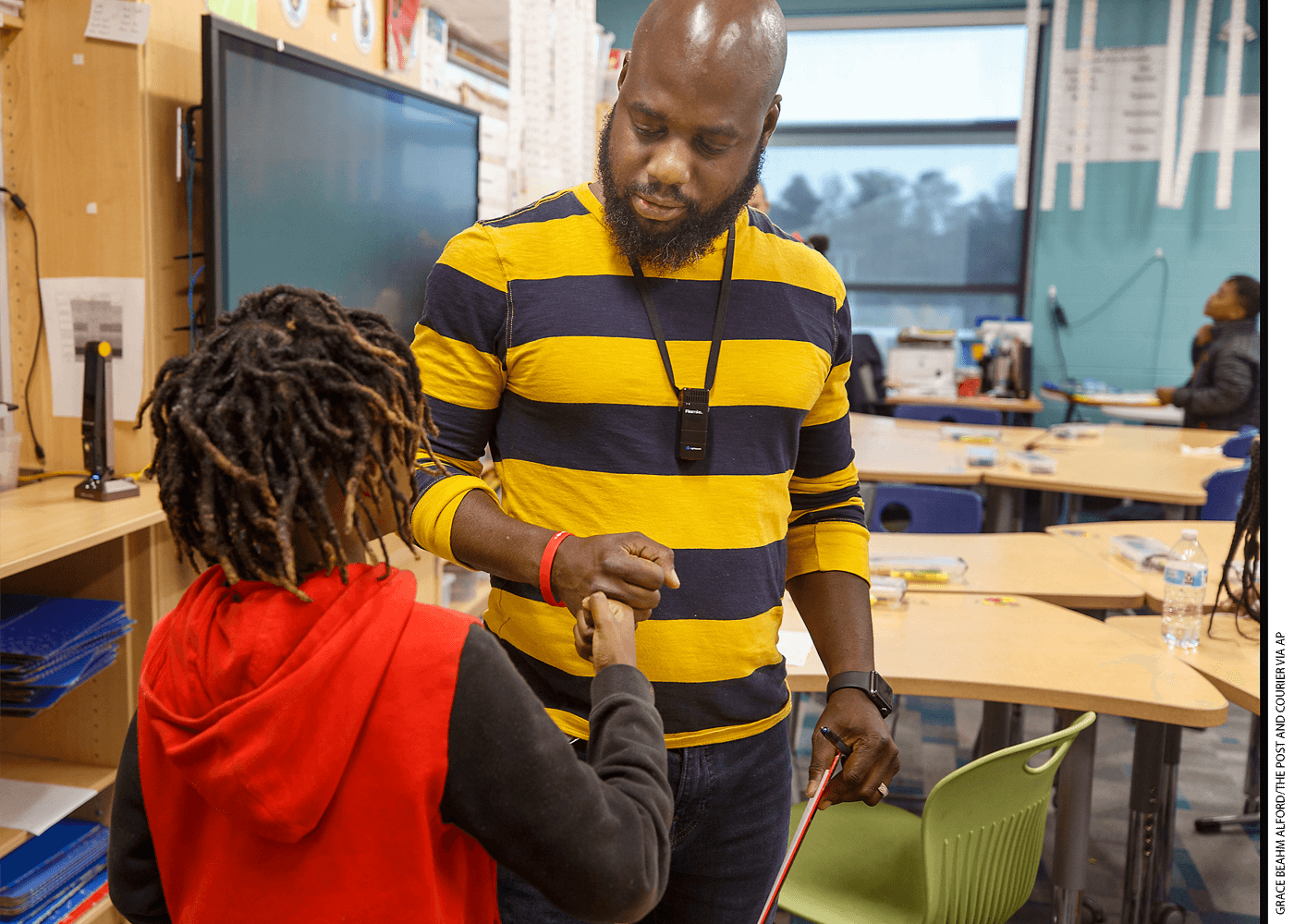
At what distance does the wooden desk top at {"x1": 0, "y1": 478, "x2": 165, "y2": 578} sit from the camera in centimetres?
165

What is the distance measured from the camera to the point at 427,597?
3.15m

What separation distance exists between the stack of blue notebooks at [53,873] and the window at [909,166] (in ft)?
19.7

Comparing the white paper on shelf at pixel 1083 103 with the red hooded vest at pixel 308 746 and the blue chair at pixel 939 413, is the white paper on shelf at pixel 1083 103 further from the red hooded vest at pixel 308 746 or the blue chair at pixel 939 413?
the red hooded vest at pixel 308 746

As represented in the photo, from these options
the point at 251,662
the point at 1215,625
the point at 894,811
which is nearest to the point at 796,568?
the point at 251,662

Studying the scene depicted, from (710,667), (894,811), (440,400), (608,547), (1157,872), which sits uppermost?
(440,400)

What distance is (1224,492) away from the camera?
3715 mm

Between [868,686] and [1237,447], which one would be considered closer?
[868,686]

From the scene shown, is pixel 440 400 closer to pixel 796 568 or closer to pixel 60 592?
pixel 796 568

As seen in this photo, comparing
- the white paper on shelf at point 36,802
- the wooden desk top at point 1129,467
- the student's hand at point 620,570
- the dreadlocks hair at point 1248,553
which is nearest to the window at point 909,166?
the wooden desk top at point 1129,467

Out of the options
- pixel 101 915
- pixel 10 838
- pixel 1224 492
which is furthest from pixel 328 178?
pixel 1224 492

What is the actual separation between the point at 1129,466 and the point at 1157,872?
225 centimetres

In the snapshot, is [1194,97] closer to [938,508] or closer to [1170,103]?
[1170,103]

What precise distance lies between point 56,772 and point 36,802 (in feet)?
0.44

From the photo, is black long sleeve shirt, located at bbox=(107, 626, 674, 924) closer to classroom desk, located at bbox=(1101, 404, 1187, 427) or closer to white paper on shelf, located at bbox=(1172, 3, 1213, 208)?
classroom desk, located at bbox=(1101, 404, 1187, 427)
